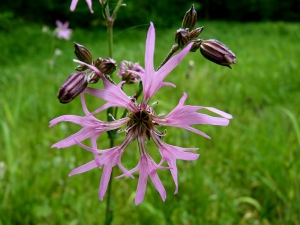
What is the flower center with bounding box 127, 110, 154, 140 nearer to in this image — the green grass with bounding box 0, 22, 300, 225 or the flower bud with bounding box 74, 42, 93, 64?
the flower bud with bounding box 74, 42, 93, 64

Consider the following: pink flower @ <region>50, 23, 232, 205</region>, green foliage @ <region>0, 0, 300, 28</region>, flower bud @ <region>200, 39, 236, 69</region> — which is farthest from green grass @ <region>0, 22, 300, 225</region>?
green foliage @ <region>0, 0, 300, 28</region>

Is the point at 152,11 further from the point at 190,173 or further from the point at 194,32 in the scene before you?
the point at 194,32

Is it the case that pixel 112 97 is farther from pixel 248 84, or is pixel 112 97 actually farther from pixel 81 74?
pixel 248 84

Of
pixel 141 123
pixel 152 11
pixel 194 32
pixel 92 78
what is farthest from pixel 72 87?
pixel 152 11

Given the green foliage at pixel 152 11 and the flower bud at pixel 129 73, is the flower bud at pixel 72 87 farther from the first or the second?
the green foliage at pixel 152 11

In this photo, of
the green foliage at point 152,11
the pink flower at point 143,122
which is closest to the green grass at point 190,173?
the pink flower at point 143,122

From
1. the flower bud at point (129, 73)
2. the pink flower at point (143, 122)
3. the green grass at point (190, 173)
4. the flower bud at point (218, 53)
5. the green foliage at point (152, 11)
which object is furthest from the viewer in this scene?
the green foliage at point (152, 11)
